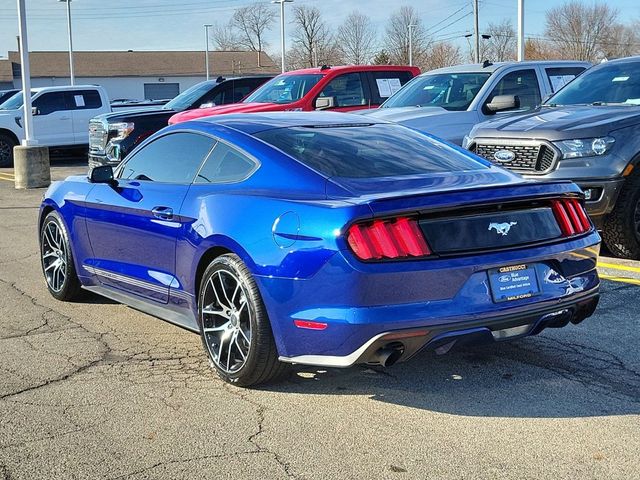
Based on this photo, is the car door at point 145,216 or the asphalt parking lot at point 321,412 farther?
the car door at point 145,216

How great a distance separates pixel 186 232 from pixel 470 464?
2.21 metres

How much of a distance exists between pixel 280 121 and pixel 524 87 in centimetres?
707

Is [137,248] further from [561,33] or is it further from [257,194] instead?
[561,33]

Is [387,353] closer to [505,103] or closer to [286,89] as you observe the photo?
[505,103]

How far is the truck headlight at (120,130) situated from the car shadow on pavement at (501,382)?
1096 cm

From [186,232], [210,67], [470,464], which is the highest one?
[210,67]

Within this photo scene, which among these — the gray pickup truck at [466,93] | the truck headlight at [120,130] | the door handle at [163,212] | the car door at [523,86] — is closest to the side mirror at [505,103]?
the gray pickup truck at [466,93]

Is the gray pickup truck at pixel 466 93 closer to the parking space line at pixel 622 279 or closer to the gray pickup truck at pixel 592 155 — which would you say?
the gray pickup truck at pixel 592 155

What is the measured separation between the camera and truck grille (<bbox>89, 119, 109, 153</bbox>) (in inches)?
605

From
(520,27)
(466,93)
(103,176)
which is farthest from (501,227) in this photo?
(520,27)

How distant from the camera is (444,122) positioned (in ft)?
35.8

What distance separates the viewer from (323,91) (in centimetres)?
1404

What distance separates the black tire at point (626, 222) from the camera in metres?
7.57

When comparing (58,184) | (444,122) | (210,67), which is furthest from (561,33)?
(58,184)
